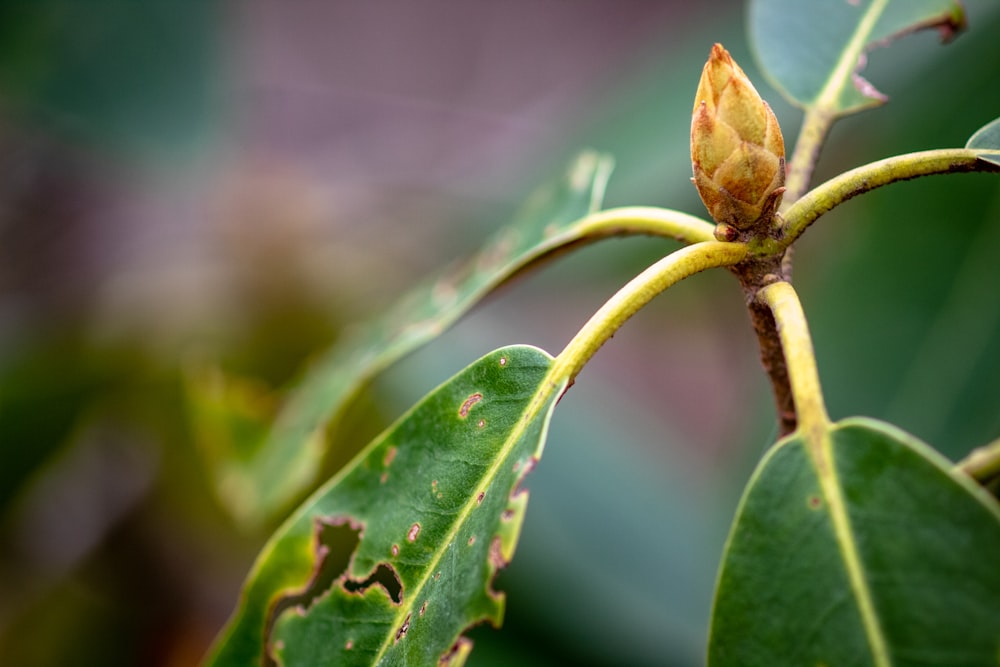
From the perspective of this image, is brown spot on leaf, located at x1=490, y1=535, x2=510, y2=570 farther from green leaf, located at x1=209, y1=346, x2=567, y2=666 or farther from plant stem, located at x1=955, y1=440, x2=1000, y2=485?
plant stem, located at x1=955, y1=440, x2=1000, y2=485

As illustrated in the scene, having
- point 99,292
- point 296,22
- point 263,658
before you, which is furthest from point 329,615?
point 296,22

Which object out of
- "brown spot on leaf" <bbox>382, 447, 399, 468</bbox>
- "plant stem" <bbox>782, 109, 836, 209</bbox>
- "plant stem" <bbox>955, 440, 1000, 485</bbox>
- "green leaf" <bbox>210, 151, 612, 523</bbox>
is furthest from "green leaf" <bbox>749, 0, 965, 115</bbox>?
"brown spot on leaf" <bbox>382, 447, 399, 468</bbox>

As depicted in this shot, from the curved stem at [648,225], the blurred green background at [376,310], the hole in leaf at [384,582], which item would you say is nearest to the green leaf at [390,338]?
the curved stem at [648,225]

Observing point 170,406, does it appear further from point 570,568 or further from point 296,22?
point 296,22

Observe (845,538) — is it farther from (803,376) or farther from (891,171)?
(891,171)

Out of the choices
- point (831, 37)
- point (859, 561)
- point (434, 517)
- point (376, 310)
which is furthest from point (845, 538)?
point (376, 310)
